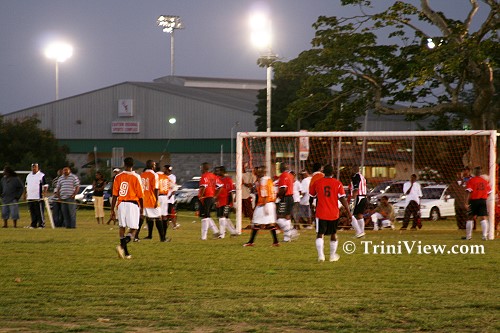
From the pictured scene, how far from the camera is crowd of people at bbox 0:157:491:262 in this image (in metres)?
17.5

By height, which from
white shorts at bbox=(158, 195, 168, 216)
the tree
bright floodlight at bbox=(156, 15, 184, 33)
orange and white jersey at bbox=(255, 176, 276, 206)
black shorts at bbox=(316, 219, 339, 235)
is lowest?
black shorts at bbox=(316, 219, 339, 235)

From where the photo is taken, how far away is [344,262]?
1731 cm

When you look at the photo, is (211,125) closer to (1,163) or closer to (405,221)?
(1,163)

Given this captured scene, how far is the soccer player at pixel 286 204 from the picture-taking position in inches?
900

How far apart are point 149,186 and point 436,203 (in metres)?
17.4

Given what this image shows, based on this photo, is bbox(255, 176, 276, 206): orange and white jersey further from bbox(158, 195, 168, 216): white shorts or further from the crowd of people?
bbox(158, 195, 168, 216): white shorts

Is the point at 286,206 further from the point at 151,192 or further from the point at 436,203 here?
the point at 436,203

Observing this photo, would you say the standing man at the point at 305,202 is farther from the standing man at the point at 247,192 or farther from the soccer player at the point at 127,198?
the soccer player at the point at 127,198

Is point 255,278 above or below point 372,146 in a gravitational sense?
below

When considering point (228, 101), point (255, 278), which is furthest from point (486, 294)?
point (228, 101)

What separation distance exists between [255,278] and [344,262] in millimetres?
2993

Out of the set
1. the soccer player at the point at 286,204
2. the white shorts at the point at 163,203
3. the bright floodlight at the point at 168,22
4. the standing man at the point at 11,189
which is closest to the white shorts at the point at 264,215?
the soccer player at the point at 286,204

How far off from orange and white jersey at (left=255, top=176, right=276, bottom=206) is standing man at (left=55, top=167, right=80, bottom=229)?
30.9ft

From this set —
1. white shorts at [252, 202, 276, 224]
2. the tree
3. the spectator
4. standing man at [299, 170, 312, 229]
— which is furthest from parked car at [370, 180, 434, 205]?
the tree
